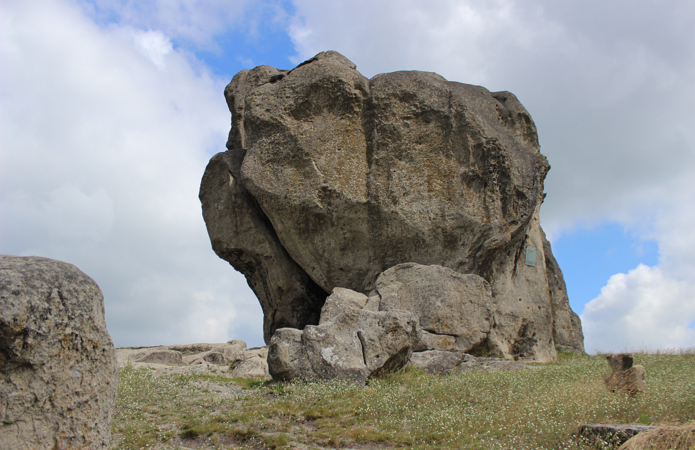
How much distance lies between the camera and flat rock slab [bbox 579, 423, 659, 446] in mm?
4801

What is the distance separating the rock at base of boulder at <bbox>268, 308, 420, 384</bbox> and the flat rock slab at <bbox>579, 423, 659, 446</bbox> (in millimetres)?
3666

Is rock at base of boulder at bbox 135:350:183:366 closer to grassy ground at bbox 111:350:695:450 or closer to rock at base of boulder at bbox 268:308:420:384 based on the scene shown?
grassy ground at bbox 111:350:695:450

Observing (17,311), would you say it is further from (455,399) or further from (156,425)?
(455,399)

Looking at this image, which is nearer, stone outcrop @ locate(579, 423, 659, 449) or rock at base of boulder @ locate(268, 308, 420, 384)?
stone outcrop @ locate(579, 423, 659, 449)

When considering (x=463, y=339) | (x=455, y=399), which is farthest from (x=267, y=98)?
(x=455, y=399)

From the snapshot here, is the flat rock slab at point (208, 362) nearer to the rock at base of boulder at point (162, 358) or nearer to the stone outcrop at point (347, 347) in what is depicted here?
the rock at base of boulder at point (162, 358)

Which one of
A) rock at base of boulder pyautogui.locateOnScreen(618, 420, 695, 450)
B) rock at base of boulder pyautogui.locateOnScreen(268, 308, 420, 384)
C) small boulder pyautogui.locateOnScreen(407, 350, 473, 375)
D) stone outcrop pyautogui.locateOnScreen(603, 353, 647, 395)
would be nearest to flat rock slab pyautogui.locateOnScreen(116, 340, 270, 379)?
rock at base of boulder pyautogui.locateOnScreen(268, 308, 420, 384)

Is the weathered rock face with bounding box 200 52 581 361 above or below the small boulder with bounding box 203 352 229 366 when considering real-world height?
above

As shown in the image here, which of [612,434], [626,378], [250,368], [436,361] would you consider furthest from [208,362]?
[612,434]

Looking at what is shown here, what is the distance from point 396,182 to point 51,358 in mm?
11467

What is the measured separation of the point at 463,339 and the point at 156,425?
731 cm

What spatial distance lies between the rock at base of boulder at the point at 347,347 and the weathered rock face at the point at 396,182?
592 cm

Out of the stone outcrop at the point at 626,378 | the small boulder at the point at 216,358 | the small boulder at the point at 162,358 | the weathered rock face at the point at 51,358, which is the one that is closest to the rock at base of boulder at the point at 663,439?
the stone outcrop at the point at 626,378

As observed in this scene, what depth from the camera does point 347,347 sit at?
8422mm
